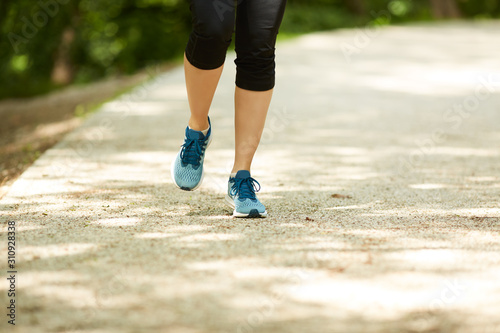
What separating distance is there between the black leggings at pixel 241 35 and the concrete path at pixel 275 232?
2.21ft

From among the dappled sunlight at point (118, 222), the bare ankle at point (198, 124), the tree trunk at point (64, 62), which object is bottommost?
the tree trunk at point (64, 62)

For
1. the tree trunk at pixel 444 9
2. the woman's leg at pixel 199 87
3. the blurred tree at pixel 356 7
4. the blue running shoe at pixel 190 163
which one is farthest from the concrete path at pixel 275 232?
the blurred tree at pixel 356 7

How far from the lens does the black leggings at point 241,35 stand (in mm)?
2455

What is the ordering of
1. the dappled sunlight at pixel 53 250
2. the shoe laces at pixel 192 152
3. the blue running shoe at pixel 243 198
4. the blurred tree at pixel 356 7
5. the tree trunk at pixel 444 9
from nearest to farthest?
the dappled sunlight at pixel 53 250 → the blue running shoe at pixel 243 198 → the shoe laces at pixel 192 152 → the tree trunk at pixel 444 9 → the blurred tree at pixel 356 7

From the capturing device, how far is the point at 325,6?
2223cm

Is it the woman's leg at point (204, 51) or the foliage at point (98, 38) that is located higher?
the woman's leg at point (204, 51)

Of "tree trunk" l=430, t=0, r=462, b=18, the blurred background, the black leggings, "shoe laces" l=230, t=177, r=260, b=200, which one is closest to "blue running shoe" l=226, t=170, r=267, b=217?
"shoe laces" l=230, t=177, r=260, b=200

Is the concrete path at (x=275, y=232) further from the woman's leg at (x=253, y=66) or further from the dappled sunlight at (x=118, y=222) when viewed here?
the woman's leg at (x=253, y=66)

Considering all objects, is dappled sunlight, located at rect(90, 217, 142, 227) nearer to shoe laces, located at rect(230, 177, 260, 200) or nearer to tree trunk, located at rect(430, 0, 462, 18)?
shoe laces, located at rect(230, 177, 260, 200)

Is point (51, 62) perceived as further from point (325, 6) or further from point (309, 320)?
point (309, 320)

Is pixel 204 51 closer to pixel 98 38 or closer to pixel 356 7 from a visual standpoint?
pixel 98 38

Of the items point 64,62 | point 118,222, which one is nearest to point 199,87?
point 118,222

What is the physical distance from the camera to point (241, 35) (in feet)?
8.45

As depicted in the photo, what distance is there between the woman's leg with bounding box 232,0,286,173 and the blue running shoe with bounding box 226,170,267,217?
70 millimetres
